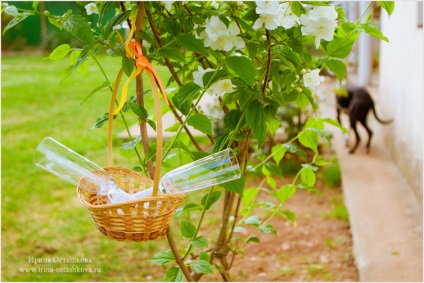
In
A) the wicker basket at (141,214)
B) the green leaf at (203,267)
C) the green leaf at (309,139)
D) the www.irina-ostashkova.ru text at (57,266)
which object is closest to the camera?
the wicker basket at (141,214)

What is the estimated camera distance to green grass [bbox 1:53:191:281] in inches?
119

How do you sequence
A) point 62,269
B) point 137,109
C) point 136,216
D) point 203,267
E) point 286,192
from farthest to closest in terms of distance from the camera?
point 62,269, point 286,192, point 203,267, point 137,109, point 136,216

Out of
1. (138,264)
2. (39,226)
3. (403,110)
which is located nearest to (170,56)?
(138,264)

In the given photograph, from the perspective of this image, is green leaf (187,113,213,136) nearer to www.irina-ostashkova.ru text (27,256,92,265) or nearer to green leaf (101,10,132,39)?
green leaf (101,10,132,39)

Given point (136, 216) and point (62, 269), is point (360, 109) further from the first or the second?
point (136, 216)

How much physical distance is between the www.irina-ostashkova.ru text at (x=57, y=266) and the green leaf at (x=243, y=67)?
1.96m

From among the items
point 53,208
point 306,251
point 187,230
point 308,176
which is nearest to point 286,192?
point 308,176

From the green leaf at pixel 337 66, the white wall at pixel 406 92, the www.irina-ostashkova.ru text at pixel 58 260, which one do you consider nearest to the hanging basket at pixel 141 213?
the green leaf at pixel 337 66

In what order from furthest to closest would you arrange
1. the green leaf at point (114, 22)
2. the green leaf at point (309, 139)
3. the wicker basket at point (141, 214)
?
the green leaf at point (309, 139)
the green leaf at point (114, 22)
the wicker basket at point (141, 214)

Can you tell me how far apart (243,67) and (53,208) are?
294 centimetres

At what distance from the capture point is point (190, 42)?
1347mm

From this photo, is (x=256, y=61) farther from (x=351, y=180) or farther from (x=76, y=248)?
(x=351, y=180)

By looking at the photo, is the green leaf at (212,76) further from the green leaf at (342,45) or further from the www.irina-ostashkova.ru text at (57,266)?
the www.irina-ostashkova.ru text at (57,266)

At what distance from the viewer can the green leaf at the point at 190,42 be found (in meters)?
1.34
